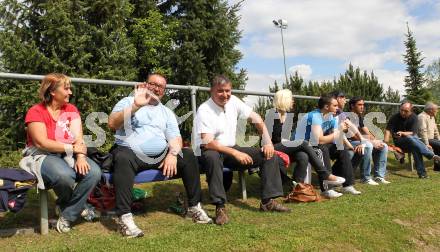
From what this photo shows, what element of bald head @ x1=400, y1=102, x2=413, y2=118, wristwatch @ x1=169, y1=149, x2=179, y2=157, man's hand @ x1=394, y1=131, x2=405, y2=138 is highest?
bald head @ x1=400, y1=102, x2=413, y2=118

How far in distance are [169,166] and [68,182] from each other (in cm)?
94

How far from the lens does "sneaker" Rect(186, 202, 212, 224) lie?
4232 mm

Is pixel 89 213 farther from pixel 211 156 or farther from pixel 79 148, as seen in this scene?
pixel 211 156

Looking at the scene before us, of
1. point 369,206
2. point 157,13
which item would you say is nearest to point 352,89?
point 157,13

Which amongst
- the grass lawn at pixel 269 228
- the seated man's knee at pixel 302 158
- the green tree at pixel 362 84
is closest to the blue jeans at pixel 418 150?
the grass lawn at pixel 269 228

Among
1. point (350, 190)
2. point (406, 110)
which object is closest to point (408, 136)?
point (406, 110)

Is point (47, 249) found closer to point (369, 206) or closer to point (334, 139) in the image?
point (369, 206)

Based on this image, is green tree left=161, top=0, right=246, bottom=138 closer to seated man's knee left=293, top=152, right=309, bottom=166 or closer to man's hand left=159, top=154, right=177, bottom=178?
seated man's knee left=293, top=152, right=309, bottom=166

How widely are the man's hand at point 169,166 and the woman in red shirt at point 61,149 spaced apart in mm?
624

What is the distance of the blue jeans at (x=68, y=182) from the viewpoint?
3.70m

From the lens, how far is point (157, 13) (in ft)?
68.8

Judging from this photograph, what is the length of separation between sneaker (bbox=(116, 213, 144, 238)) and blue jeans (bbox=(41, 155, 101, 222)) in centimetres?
39

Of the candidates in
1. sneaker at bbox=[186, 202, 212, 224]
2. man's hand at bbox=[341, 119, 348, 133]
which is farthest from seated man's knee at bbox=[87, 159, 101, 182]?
man's hand at bbox=[341, 119, 348, 133]

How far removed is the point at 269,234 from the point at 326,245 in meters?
0.50
